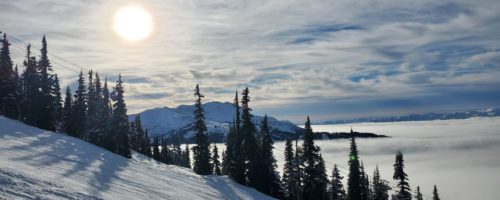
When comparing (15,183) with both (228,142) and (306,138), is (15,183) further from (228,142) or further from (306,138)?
(228,142)

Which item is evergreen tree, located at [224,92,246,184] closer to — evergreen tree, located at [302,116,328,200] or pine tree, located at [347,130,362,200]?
evergreen tree, located at [302,116,328,200]

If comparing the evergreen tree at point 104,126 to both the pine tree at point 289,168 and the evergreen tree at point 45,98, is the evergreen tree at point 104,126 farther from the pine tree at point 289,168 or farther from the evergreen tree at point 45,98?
the pine tree at point 289,168

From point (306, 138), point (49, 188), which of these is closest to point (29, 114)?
point (306, 138)

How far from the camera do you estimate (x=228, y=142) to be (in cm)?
7181

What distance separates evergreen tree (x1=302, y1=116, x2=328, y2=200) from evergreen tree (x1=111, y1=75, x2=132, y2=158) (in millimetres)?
25415

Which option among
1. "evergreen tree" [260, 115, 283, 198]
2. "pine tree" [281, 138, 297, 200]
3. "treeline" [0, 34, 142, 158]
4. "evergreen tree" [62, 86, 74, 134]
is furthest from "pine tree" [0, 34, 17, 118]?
"pine tree" [281, 138, 297, 200]

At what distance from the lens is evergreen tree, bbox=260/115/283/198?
200ft

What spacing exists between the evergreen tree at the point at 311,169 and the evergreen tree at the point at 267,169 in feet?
14.3

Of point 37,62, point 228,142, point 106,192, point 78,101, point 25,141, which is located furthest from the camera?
point 78,101

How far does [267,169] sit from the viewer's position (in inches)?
2446

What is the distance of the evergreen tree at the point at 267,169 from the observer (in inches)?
2403

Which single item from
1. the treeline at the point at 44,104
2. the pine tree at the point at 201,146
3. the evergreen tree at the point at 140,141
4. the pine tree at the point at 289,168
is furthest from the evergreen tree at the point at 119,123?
the evergreen tree at the point at 140,141

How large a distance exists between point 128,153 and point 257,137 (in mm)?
18819

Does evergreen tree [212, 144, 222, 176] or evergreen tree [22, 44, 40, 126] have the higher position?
evergreen tree [22, 44, 40, 126]
